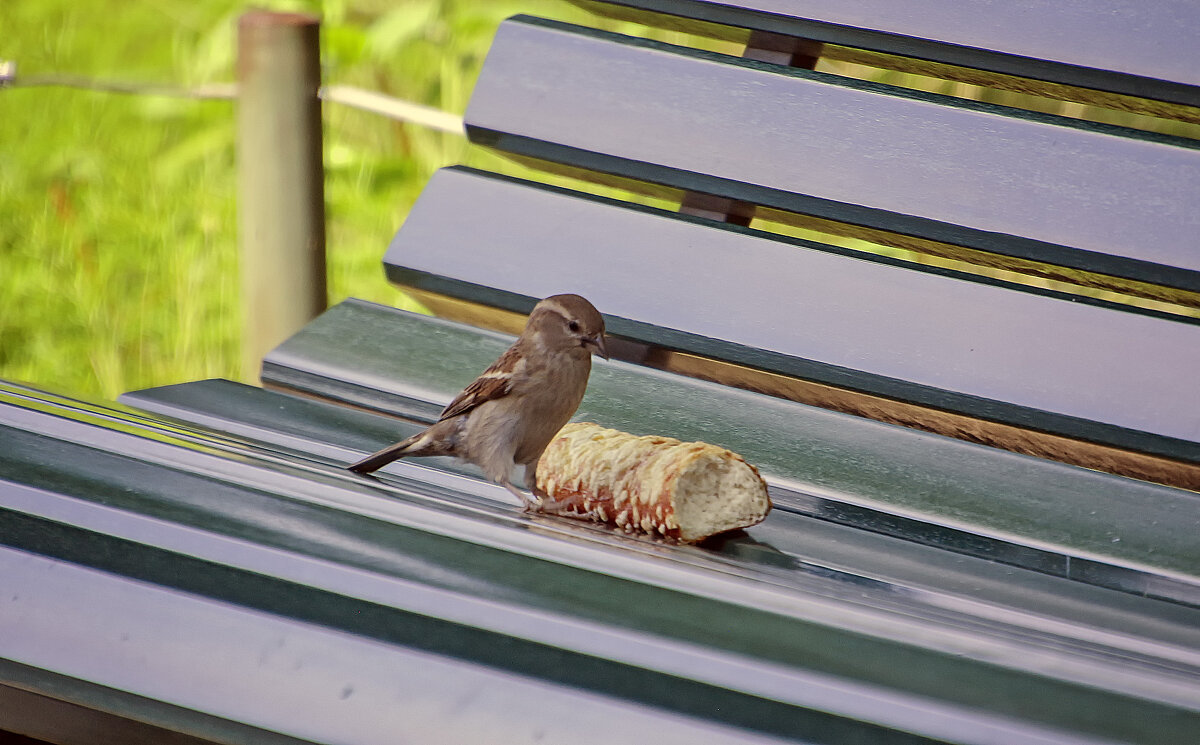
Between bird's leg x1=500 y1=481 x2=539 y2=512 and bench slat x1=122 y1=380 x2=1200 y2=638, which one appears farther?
bird's leg x1=500 y1=481 x2=539 y2=512

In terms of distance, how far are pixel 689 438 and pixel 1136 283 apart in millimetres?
629

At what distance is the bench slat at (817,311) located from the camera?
4.93 feet

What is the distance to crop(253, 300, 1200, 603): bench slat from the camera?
51.2 inches

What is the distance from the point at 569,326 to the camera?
141 cm

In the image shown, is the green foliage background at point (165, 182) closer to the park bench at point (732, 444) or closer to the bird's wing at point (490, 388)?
the park bench at point (732, 444)

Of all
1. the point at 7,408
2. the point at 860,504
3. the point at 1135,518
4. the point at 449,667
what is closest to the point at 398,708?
the point at 449,667

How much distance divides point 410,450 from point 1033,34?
3.39ft

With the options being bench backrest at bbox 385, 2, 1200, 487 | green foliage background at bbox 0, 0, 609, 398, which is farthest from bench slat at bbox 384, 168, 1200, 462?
green foliage background at bbox 0, 0, 609, 398

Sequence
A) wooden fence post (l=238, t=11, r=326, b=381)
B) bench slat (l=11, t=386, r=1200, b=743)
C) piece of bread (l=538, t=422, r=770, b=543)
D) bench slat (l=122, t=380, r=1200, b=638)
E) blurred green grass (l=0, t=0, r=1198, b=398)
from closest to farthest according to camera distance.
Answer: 1. bench slat (l=11, t=386, r=1200, b=743)
2. bench slat (l=122, t=380, r=1200, b=638)
3. piece of bread (l=538, t=422, r=770, b=543)
4. wooden fence post (l=238, t=11, r=326, b=381)
5. blurred green grass (l=0, t=0, r=1198, b=398)

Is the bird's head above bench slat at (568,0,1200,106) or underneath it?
underneath

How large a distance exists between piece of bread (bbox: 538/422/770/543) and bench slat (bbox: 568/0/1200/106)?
81 cm

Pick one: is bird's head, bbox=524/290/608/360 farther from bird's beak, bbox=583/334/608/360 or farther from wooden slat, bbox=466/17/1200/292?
wooden slat, bbox=466/17/1200/292

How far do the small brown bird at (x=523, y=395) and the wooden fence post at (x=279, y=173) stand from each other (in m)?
1.18

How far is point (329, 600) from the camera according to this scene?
87 cm
